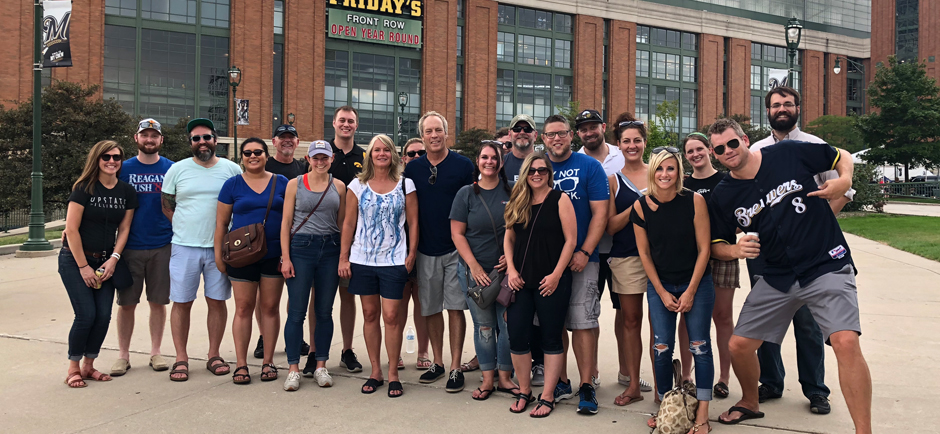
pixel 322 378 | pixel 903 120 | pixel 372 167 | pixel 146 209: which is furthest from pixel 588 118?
pixel 903 120

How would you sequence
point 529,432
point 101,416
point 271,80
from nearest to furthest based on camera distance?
1. point 529,432
2. point 101,416
3. point 271,80

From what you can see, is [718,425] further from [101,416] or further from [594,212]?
[101,416]

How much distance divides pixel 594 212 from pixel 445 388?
1.93m

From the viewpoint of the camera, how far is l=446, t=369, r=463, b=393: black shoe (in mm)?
5139

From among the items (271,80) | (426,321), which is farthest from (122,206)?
(271,80)

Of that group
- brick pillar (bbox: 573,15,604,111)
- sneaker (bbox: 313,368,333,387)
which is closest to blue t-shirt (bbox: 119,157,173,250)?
sneaker (bbox: 313,368,333,387)

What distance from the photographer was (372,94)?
163 feet

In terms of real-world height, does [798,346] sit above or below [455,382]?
above

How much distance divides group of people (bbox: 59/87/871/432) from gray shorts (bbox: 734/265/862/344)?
12mm

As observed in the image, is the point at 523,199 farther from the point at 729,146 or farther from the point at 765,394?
the point at 765,394

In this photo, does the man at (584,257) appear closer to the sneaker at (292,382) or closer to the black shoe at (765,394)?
the black shoe at (765,394)

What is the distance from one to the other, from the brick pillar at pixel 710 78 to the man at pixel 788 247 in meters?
61.6

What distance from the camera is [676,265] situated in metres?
4.30

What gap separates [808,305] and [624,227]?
4.56 ft
